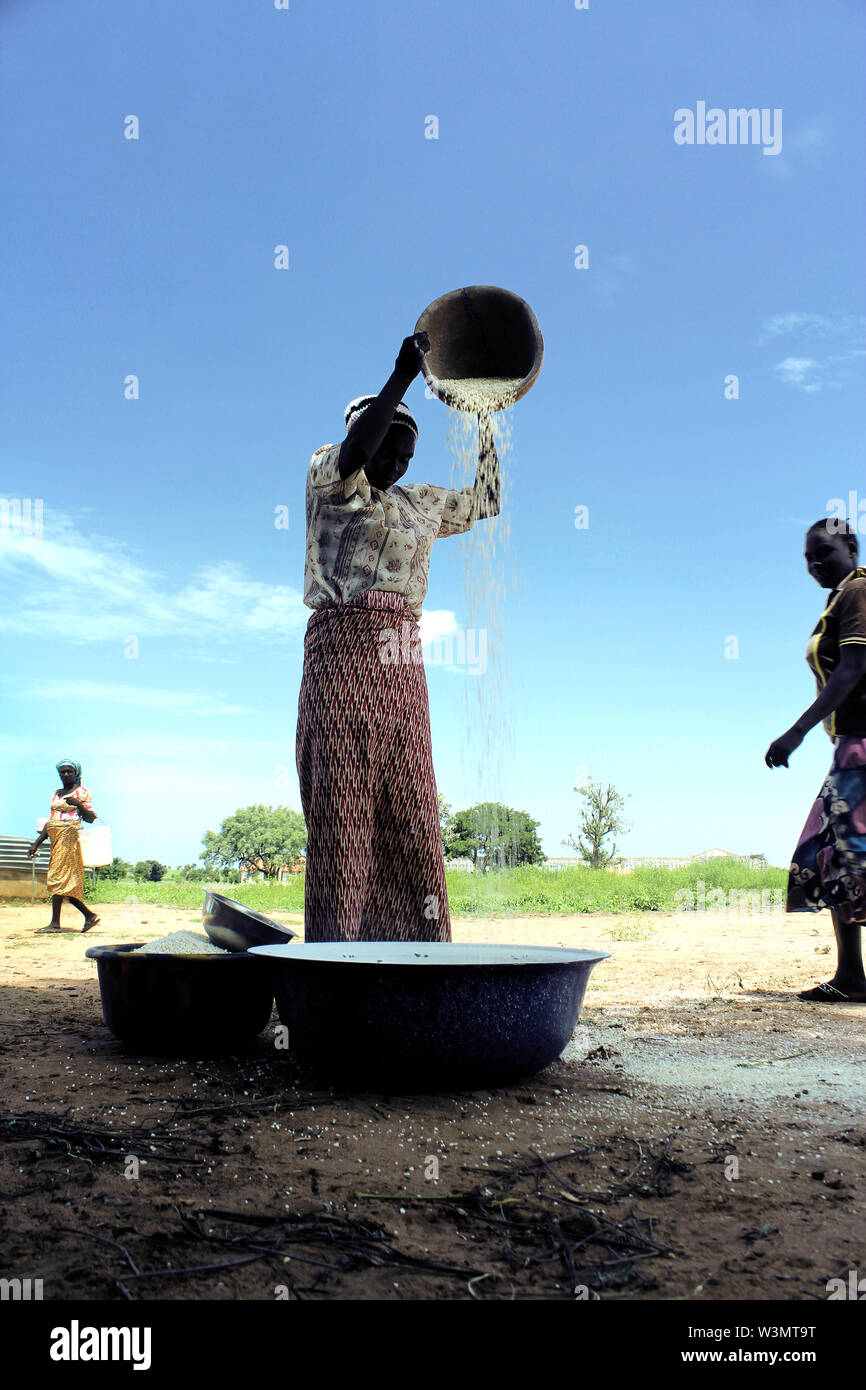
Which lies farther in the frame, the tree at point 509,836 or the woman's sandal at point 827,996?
the tree at point 509,836

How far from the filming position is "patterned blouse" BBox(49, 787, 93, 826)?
9695 mm

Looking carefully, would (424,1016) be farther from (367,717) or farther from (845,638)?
(845,638)

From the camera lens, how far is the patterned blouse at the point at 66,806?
9695 mm

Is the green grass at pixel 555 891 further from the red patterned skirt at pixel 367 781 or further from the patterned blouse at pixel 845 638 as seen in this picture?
the red patterned skirt at pixel 367 781

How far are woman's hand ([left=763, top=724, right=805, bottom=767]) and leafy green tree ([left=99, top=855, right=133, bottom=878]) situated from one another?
63.3 feet

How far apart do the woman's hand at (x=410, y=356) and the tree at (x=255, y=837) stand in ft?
101

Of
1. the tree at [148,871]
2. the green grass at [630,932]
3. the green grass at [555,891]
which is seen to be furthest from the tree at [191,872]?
the green grass at [630,932]

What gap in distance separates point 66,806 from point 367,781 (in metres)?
7.80

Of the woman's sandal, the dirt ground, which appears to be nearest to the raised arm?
the dirt ground

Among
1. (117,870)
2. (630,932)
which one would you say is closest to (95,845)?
(630,932)

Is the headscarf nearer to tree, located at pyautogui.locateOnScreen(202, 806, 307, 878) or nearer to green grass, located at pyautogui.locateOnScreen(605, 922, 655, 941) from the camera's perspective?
green grass, located at pyautogui.locateOnScreen(605, 922, 655, 941)

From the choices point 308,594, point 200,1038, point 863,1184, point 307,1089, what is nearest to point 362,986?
point 307,1089

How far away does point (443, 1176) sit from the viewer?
1924 millimetres
